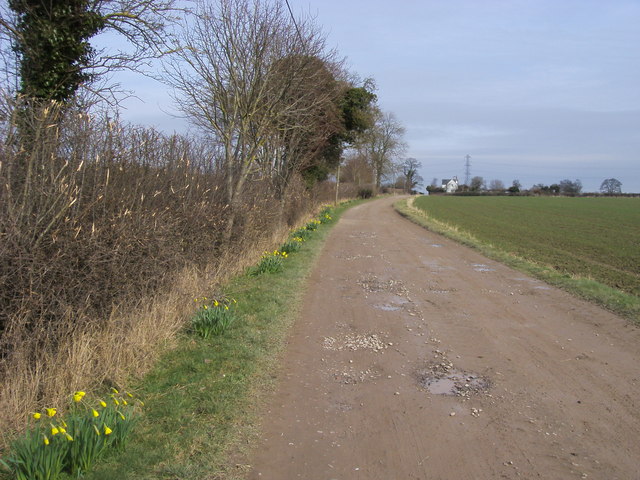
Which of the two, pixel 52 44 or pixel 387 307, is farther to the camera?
pixel 387 307

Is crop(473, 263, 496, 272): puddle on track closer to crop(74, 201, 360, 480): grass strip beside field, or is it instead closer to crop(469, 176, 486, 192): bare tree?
crop(74, 201, 360, 480): grass strip beside field

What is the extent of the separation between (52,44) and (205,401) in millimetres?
5691

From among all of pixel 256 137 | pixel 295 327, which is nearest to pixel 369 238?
pixel 256 137

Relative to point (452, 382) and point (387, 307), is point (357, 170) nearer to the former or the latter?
point (387, 307)

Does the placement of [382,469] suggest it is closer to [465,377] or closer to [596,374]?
[465,377]

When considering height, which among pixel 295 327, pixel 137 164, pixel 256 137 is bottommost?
pixel 295 327

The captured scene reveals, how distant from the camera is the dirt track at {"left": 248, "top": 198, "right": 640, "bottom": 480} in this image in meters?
3.78

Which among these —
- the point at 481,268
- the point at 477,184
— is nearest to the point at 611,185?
the point at 477,184

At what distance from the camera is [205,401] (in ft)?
14.9

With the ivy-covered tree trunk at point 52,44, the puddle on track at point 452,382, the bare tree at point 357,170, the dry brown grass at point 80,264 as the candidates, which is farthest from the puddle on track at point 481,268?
the bare tree at point 357,170

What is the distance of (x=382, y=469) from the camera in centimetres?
367

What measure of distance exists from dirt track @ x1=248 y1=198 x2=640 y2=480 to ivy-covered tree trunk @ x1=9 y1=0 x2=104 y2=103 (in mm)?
4980

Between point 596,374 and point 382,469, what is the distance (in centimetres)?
317

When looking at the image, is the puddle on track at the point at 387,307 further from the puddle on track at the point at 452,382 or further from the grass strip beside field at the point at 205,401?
the puddle on track at the point at 452,382
